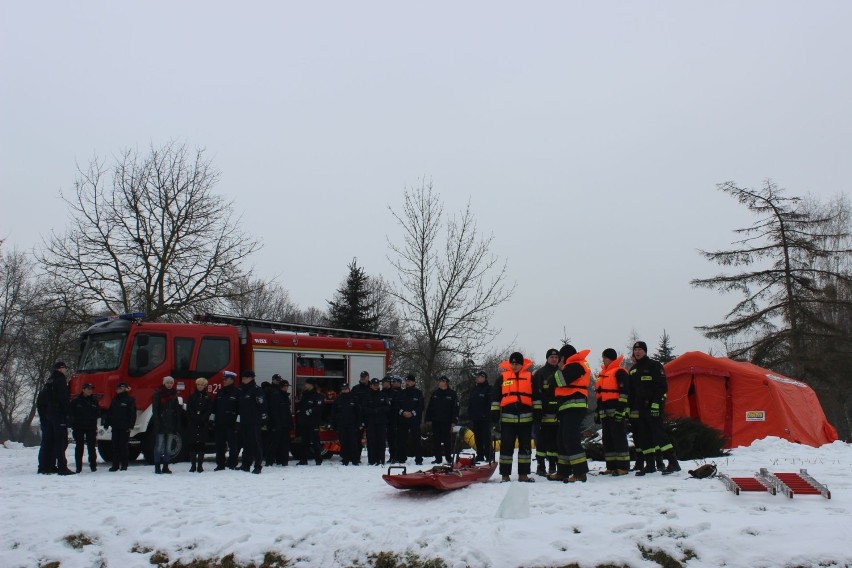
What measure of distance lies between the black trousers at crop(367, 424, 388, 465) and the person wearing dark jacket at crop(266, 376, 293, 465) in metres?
1.78

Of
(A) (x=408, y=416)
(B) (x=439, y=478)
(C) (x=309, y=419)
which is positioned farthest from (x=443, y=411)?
(B) (x=439, y=478)

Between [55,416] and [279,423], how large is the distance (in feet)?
14.1

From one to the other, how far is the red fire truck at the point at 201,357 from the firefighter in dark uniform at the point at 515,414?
23.1ft

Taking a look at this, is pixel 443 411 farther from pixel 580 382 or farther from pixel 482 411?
pixel 580 382

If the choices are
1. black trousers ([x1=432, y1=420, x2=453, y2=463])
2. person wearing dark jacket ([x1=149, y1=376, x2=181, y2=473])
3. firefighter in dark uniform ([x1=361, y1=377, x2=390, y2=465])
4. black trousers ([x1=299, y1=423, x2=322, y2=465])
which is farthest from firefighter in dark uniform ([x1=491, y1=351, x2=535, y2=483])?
person wearing dark jacket ([x1=149, y1=376, x2=181, y2=473])

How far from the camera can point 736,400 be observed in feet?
62.8

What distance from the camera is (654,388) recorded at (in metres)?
11.6

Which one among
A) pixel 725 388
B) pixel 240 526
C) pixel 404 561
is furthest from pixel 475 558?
pixel 725 388

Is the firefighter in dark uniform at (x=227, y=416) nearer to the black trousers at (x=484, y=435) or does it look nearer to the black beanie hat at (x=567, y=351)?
the black trousers at (x=484, y=435)

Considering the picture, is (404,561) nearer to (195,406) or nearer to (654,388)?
(654,388)

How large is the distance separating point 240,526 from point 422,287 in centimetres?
1739

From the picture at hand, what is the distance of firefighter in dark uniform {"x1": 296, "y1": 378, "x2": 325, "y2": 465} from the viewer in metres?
16.5

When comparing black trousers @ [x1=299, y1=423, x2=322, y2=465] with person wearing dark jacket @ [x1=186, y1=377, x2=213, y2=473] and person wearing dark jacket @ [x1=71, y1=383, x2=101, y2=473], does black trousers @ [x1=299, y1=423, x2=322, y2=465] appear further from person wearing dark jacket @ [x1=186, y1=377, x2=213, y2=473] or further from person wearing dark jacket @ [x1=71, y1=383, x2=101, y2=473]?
person wearing dark jacket @ [x1=71, y1=383, x2=101, y2=473]

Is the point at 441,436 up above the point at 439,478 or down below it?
above
